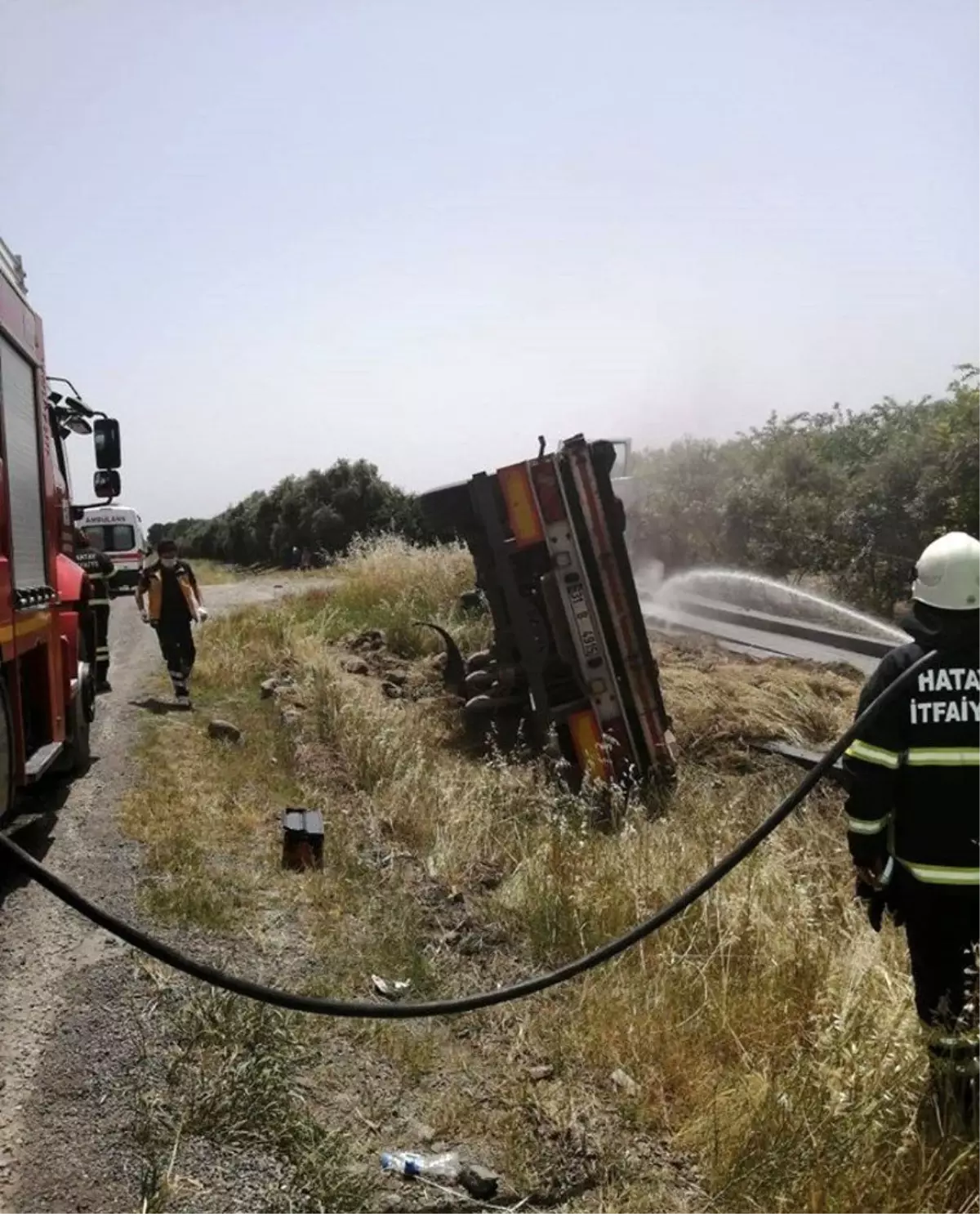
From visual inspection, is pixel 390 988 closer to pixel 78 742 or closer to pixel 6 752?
pixel 6 752

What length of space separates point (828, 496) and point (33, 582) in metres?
13.8

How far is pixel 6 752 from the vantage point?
4727mm

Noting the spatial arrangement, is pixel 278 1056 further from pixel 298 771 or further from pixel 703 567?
pixel 703 567

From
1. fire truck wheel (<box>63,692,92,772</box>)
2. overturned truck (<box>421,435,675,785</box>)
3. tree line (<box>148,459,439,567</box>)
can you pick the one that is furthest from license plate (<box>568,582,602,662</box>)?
tree line (<box>148,459,439,567</box>)

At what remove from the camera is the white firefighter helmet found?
3043mm

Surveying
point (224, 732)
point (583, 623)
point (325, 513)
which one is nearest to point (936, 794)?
point (583, 623)

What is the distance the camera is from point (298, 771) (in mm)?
7383

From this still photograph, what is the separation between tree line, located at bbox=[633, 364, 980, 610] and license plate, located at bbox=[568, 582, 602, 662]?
23.8 feet

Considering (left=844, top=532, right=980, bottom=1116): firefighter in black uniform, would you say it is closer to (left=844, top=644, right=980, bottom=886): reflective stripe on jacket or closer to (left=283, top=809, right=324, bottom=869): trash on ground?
(left=844, top=644, right=980, bottom=886): reflective stripe on jacket

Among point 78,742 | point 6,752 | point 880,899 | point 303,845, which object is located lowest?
point 303,845

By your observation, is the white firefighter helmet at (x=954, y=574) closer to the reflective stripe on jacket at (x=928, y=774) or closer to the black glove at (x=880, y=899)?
the reflective stripe on jacket at (x=928, y=774)

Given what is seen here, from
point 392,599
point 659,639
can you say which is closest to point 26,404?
point 659,639

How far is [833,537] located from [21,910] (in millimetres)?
13141

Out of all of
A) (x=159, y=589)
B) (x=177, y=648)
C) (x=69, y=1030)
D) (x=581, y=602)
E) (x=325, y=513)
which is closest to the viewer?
(x=69, y=1030)
